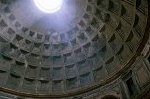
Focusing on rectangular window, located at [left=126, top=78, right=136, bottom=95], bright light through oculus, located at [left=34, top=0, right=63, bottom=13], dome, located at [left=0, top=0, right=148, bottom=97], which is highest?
bright light through oculus, located at [left=34, top=0, right=63, bottom=13]

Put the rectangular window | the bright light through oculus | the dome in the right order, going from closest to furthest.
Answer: the rectangular window
the dome
the bright light through oculus

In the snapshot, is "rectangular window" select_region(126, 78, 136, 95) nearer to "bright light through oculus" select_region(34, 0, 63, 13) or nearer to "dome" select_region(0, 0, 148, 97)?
"dome" select_region(0, 0, 148, 97)

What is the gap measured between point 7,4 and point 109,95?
358 inches

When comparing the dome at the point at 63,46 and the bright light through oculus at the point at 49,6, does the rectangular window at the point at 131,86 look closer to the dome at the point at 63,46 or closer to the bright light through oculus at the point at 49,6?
the dome at the point at 63,46

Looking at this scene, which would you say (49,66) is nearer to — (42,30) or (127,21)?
(42,30)

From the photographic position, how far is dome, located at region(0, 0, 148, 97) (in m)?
20.0

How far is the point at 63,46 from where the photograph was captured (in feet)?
73.8

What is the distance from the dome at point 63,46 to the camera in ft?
65.5

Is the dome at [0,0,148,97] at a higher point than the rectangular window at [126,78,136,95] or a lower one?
higher

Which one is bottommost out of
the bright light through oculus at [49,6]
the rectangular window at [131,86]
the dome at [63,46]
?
the rectangular window at [131,86]

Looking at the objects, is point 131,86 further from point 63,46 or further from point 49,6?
point 49,6

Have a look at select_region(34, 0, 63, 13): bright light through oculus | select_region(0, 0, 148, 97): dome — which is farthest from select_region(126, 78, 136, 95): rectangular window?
select_region(34, 0, 63, 13): bright light through oculus

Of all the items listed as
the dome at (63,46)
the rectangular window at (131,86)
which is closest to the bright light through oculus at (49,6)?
the dome at (63,46)

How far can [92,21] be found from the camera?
21.3 m
